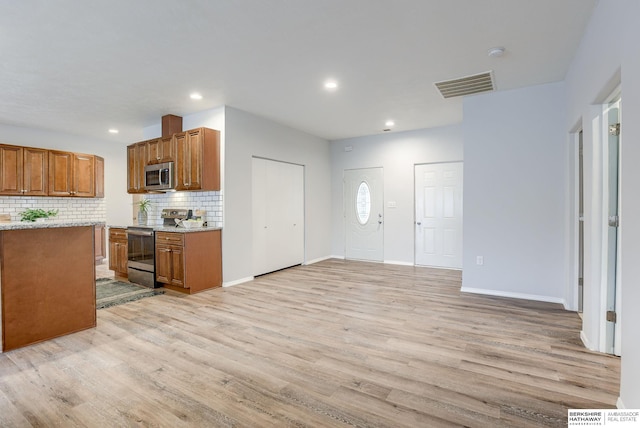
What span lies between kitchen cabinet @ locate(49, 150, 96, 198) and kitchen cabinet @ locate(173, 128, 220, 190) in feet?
9.76

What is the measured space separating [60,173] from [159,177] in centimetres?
255

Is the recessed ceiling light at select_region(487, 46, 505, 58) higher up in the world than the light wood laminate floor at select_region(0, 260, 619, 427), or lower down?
higher up

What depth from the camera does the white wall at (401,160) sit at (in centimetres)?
633

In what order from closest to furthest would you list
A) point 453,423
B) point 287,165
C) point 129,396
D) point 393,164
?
1. point 453,423
2. point 129,396
3. point 287,165
4. point 393,164

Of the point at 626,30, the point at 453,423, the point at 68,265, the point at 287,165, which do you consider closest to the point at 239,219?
the point at 287,165

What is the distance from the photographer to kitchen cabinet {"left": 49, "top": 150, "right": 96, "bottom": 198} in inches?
242

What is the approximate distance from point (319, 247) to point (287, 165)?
81.1 inches

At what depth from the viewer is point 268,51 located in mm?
3240

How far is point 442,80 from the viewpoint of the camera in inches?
158

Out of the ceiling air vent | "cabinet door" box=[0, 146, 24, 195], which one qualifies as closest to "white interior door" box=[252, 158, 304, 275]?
the ceiling air vent

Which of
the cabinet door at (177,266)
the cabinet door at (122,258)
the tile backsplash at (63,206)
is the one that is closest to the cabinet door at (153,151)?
the cabinet door at (122,258)

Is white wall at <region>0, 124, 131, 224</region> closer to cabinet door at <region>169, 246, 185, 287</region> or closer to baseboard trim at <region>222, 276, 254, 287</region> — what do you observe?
cabinet door at <region>169, 246, 185, 287</region>

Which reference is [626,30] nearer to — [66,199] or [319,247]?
[319,247]

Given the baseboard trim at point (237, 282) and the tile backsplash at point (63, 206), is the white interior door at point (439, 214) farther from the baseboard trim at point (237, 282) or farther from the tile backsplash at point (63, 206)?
the tile backsplash at point (63, 206)
